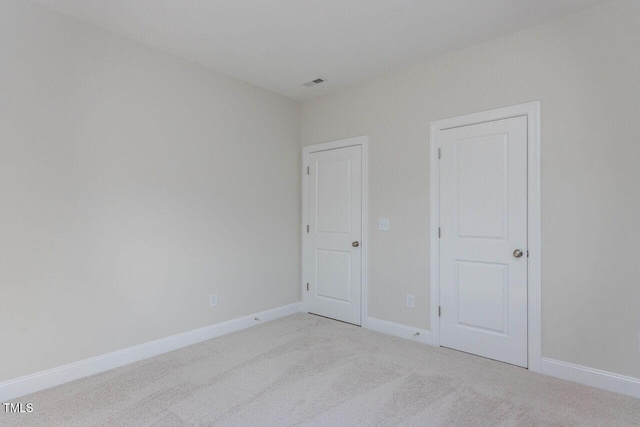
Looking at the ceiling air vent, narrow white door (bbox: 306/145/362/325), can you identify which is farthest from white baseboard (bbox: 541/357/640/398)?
the ceiling air vent

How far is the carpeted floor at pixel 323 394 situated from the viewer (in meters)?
2.03

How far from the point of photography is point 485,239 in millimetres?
2914

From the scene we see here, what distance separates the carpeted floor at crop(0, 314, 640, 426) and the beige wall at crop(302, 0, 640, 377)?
1.32 feet

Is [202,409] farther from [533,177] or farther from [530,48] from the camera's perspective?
[530,48]

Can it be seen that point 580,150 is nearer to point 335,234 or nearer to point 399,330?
point 399,330

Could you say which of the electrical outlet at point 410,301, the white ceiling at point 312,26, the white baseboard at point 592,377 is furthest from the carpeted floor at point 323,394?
the white ceiling at point 312,26

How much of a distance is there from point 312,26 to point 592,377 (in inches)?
123

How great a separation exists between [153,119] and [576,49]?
3242mm

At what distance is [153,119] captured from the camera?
3010mm

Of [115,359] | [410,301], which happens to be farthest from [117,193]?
[410,301]

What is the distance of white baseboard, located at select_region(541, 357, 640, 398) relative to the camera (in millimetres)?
2280

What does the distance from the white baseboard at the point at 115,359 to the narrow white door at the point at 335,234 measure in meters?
0.71

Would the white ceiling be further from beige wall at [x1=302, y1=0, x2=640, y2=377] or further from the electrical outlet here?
the electrical outlet

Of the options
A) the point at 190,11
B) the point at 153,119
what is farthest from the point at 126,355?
the point at 190,11
